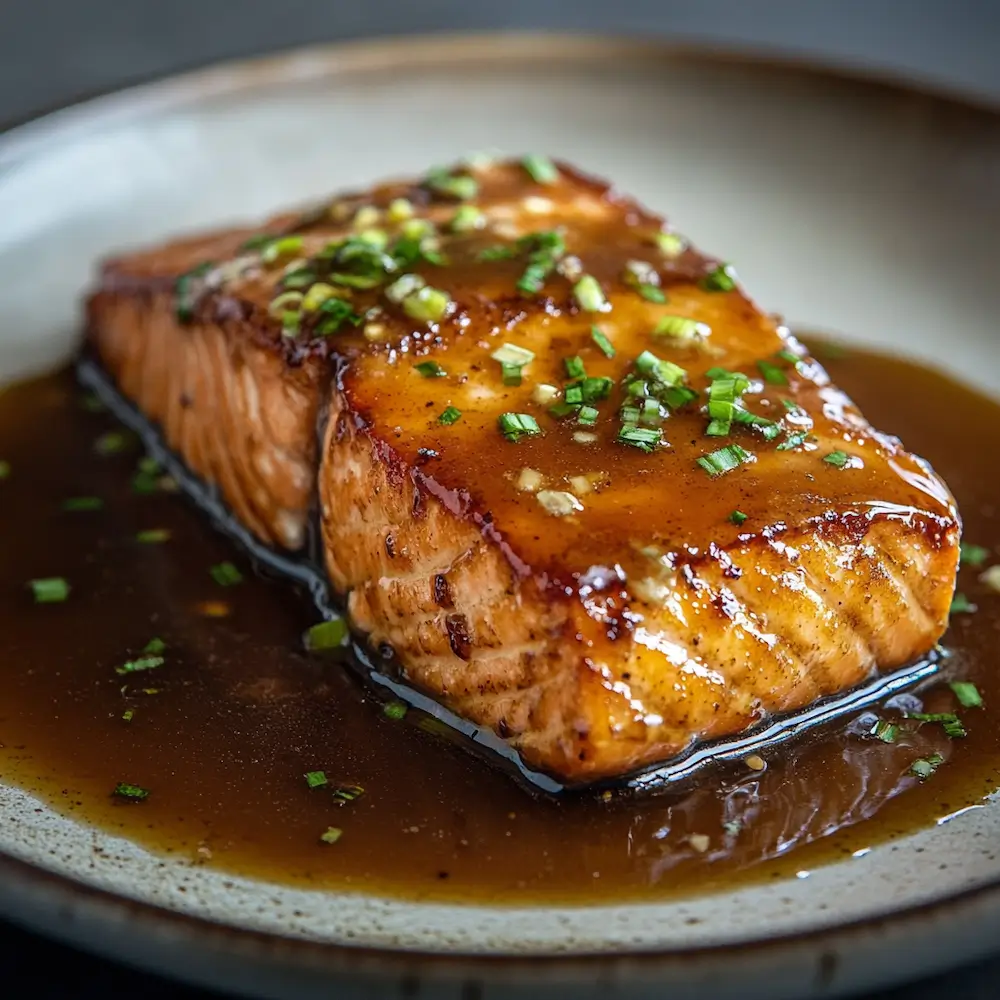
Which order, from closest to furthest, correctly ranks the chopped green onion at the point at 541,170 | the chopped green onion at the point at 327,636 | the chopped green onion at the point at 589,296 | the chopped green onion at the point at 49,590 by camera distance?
the chopped green onion at the point at 327,636 < the chopped green onion at the point at 589,296 < the chopped green onion at the point at 49,590 < the chopped green onion at the point at 541,170

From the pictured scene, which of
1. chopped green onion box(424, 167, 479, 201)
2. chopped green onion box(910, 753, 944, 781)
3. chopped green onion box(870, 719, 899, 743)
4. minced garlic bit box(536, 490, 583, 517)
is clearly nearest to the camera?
minced garlic bit box(536, 490, 583, 517)

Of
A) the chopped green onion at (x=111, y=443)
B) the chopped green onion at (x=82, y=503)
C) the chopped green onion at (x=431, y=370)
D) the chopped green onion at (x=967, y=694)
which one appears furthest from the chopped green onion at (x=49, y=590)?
the chopped green onion at (x=967, y=694)

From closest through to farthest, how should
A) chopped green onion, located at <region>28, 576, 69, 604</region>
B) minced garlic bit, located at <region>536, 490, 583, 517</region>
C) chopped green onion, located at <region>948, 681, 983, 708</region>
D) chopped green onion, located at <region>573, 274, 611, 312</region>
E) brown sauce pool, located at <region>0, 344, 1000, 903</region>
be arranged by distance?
brown sauce pool, located at <region>0, 344, 1000, 903</region>
minced garlic bit, located at <region>536, 490, 583, 517</region>
chopped green onion, located at <region>948, 681, 983, 708</region>
chopped green onion, located at <region>573, 274, 611, 312</region>
chopped green onion, located at <region>28, 576, 69, 604</region>

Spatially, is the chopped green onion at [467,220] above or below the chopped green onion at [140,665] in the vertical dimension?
above

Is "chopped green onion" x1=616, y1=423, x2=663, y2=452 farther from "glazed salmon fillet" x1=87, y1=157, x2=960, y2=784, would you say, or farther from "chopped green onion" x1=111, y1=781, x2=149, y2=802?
"chopped green onion" x1=111, y1=781, x2=149, y2=802

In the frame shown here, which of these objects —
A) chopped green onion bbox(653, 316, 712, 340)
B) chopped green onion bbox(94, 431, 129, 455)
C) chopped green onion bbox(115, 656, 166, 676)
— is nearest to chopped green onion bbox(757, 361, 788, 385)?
chopped green onion bbox(653, 316, 712, 340)

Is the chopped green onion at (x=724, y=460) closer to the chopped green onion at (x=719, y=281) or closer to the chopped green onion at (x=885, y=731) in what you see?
the chopped green onion at (x=885, y=731)

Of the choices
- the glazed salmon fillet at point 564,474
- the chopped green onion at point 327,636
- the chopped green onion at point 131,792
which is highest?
the glazed salmon fillet at point 564,474

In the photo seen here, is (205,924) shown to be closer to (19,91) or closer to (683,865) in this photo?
(683,865)
